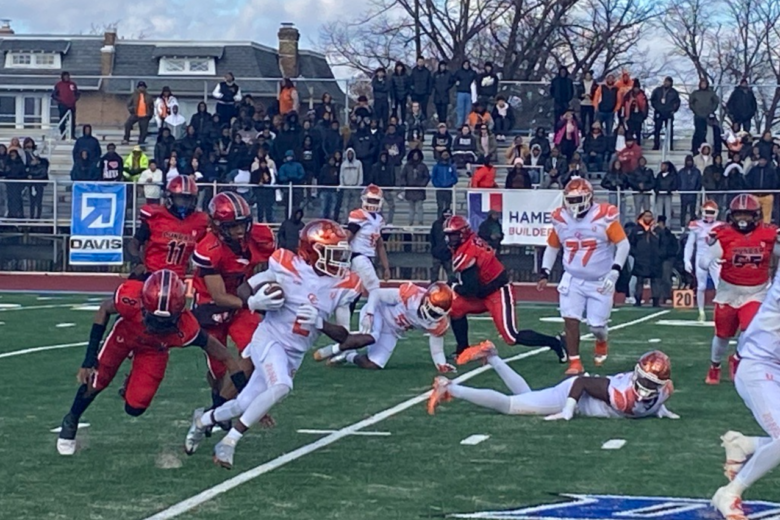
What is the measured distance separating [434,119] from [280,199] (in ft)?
25.4

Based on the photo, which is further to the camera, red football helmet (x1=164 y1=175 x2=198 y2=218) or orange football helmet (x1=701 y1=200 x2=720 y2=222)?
orange football helmet (x1=701 y1=200 x2=720 y2=222)

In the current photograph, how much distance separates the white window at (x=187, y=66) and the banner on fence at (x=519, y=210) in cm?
2612

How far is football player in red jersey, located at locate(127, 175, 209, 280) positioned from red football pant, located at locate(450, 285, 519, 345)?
2826 millimetres

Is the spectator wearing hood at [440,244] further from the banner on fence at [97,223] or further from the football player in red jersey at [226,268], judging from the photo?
the football player in red jersey at [226,268]

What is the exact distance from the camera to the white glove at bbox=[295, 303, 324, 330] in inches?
332

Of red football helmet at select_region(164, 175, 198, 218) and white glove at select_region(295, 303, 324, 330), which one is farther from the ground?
red football helmet at select_region(164, 175, 198, 218)

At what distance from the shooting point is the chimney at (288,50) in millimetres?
50156

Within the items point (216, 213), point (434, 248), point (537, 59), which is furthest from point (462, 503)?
point (537, 59)

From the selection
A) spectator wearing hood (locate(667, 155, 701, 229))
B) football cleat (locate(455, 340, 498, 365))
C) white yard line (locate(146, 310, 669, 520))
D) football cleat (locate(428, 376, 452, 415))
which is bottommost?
white yard line (locate(146, 310, 669, 520))

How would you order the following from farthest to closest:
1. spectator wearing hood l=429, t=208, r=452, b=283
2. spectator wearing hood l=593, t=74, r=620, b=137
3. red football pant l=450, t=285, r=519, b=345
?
spectator wearing hood l=593, t=74, r=620, b=137 → spectator wearing hood l=429, t=208, r=452, b=283 → red football pant l=450, t=285, r=519, b=345

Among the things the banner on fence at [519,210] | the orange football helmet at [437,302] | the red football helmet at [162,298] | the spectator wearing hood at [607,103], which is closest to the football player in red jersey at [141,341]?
the red football helmet at [162,298]

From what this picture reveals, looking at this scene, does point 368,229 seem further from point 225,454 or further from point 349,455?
point 225,454

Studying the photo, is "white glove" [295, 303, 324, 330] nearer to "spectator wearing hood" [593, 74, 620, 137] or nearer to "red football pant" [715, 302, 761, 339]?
"red football pant" [715, 302, 761, 339]

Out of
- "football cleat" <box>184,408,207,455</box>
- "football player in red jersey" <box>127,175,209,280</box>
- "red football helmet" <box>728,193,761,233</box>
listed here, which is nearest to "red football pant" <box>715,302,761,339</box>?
"red football helmet" <box>728,193,761,233</box>
